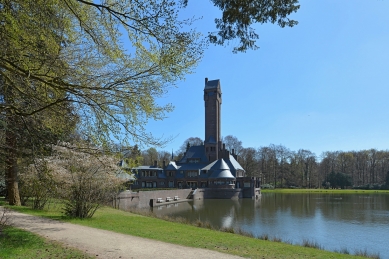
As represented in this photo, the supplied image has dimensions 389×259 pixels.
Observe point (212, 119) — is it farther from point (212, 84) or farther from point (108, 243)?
point (108, 243)

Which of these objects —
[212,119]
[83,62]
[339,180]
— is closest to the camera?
[83,62]

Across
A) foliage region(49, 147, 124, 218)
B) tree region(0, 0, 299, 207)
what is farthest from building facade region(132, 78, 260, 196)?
tree region(0, 0, 299, 207)

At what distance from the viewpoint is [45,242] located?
790 cm

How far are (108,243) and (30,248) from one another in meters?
1.82

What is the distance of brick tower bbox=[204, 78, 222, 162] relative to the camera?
57.2 metres

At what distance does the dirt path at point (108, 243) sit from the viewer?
711 cm

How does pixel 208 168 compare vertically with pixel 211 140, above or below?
below

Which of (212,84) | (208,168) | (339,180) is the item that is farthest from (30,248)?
(339,180)

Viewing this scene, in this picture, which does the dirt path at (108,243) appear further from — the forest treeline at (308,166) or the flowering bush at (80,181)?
the forest treeline at (308,166)

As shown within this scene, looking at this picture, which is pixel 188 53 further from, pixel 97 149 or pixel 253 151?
pixel 253 151

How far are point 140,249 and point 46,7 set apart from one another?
5.69 m

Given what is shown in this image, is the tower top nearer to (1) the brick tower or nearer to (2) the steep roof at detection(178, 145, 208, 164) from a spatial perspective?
(1) the brick tower

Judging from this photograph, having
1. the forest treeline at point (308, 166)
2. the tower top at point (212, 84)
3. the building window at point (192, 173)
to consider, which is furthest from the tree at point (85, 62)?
the forest treeline at point (308, 166)

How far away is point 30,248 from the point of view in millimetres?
7258
